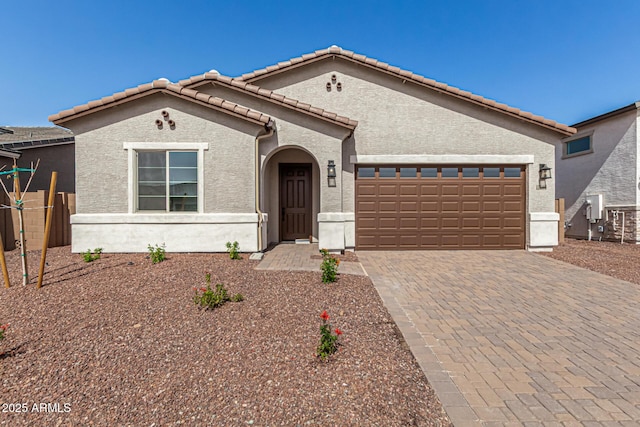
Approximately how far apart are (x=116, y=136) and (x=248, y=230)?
4227 millimetres

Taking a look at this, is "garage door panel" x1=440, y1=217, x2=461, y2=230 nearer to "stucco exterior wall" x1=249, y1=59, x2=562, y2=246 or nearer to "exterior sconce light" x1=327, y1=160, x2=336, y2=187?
"stucco exterior wall" x1=249, y1=59, x2=562, y2=246

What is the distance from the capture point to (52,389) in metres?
2.71

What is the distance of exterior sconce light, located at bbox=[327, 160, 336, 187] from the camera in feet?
28.1

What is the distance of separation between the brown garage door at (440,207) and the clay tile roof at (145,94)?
3.95 m

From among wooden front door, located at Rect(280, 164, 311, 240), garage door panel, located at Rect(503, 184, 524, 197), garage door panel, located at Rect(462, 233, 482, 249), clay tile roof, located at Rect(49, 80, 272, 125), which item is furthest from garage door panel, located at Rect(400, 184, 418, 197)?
clay tile roof, located at Rect(49, 80, 272, 125)

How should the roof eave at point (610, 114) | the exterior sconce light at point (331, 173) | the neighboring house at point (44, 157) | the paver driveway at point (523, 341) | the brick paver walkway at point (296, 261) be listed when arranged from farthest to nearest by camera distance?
1. the neighboring house at point (44, 157)
2. the roof eave at point (610, 114)
3. the exterior sconce light at point (331, 173)
4. the brick paver walkway at point (296, 261)
5. the paver driveway at point (523, 341)

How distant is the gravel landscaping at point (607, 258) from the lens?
22.8 feet

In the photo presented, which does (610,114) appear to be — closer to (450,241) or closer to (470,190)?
(470,190)

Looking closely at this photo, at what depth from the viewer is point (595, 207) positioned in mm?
12305

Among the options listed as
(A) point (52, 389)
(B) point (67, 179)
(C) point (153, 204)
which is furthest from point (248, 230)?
(B) point (67, 179)

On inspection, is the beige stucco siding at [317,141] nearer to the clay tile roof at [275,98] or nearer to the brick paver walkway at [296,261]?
the clay tile roof at [275,98]

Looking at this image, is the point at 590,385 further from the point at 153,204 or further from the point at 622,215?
the point at 622,215

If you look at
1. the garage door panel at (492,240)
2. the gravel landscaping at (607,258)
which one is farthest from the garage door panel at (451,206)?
the gravel landscaping at (607,258)

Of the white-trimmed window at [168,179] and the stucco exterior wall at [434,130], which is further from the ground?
the stucco exterior wall at [434,130]
